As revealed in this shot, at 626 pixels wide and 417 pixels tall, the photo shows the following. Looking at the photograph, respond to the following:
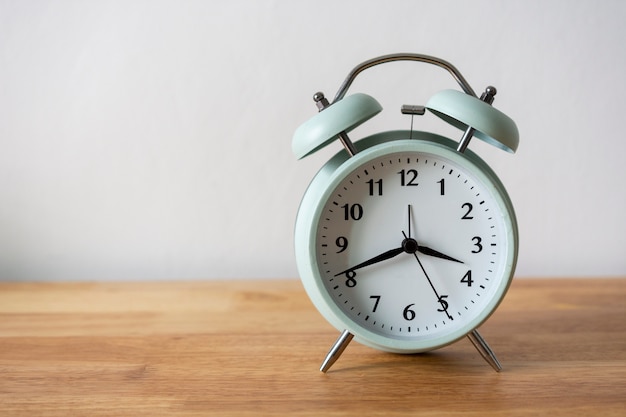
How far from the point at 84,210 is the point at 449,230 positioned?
886 millimetres

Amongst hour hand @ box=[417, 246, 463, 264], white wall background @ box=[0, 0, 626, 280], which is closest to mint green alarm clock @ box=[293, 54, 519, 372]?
hour hand @ box=[417, 246, 463, 264]

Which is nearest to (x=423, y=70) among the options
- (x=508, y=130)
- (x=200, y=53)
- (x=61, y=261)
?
(x=200, y=53)

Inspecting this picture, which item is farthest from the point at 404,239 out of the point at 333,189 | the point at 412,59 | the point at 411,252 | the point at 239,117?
the point at 239,117

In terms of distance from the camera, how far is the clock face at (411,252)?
99 cm

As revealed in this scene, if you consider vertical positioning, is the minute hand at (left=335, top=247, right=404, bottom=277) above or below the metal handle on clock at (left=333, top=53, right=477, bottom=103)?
below

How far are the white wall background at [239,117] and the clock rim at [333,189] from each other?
0.51m

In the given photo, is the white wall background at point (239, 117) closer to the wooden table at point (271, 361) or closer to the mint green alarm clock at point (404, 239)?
the wooden table at point (271, 361)

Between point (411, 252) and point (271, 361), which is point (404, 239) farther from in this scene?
point (271, 361)

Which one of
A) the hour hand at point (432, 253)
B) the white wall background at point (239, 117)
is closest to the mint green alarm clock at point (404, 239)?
the hour hand at point (432, 253)

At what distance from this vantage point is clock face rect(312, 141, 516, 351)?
0.99 metres

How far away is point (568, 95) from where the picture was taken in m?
1.52

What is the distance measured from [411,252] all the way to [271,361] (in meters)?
0.27

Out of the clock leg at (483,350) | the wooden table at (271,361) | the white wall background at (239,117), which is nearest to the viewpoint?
the wooden table at (271,361)

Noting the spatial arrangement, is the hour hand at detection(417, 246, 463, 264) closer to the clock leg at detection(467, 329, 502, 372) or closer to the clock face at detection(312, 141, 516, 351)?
the clock face at detection(312, 141, 516, 351)
